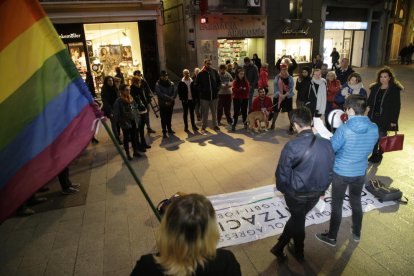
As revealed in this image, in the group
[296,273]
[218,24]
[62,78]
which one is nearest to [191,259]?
[62,78]

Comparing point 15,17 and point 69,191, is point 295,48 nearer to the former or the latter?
point 69,191

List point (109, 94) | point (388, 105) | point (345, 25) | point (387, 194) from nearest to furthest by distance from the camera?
point (387, 194), point (388, 105), point (109, 94), point (345, 25)

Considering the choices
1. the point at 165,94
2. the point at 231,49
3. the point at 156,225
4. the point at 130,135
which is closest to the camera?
the point at 156,225

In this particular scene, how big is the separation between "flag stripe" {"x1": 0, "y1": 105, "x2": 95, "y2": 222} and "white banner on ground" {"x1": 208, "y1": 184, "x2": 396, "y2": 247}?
2826mm

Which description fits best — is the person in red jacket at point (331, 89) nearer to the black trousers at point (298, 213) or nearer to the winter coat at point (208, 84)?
the winter coat at point (208, 84)

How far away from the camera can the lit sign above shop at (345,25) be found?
2438cm

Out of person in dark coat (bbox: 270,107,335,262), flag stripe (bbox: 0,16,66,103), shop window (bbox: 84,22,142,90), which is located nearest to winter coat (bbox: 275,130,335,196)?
person in dark coat (bbox: 270,107,335,262)

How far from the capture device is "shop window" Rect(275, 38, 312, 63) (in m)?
22.3

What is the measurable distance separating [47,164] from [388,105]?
21.2 ft

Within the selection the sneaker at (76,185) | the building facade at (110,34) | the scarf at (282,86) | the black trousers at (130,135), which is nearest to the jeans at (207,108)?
the scarf at (282,86)

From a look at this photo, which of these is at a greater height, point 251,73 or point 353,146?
point 251,73

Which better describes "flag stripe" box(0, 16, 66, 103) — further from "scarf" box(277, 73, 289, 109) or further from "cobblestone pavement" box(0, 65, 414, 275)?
"scarf" box(277, 73, 289, 109)

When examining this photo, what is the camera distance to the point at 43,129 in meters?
2.28

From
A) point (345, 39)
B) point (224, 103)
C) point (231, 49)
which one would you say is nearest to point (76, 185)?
point (224, 103)
